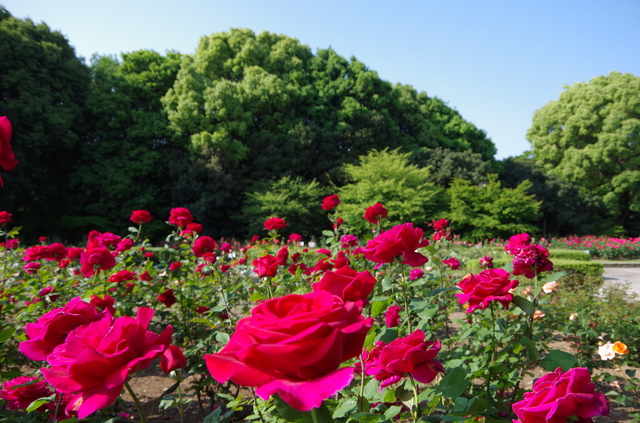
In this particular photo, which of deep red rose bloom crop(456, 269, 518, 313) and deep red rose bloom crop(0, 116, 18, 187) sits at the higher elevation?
deep red rose bloom crop(0, 116, 18, 187)

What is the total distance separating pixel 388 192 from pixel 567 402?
1398 cm

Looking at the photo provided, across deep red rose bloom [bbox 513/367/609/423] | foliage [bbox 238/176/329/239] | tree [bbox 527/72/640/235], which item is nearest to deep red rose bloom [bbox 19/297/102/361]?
deep red rose bloom [bbox 513/367/609/423]

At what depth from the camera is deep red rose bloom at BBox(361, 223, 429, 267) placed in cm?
110

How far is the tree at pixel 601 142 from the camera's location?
2102cm

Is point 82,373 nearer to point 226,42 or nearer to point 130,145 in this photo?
point 130,145

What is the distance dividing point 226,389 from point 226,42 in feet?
65.5

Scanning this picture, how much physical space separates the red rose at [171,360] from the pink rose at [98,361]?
11 centimetres

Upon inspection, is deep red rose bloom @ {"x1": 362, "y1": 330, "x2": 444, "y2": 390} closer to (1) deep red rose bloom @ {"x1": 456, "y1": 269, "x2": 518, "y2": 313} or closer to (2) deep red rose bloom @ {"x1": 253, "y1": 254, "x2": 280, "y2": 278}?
(1) deep red rose bloom @ {"x1": 456, "y1": 269, "x2": 518, "y2": 313}

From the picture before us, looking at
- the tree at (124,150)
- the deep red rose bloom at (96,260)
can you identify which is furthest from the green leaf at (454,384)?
the tree at (124,150)

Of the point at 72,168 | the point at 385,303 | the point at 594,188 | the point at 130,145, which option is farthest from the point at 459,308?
the point at 594,188

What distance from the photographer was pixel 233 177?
16766mm

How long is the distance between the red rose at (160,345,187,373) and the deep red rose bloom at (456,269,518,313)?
3.05ft

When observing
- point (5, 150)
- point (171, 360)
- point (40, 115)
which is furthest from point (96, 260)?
point (40, 115)

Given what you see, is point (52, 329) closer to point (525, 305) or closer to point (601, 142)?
point (525, 305)
